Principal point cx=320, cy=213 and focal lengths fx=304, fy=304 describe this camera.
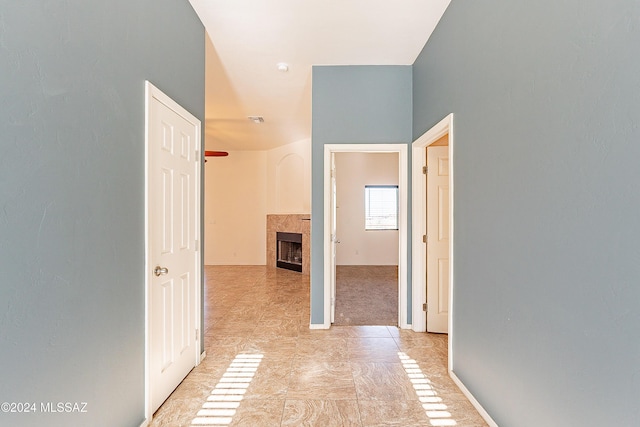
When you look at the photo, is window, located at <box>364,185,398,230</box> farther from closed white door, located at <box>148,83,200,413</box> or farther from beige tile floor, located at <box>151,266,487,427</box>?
closed white door, located at <box>148,83,200,413</box>

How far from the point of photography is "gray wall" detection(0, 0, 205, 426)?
1023 millimetres

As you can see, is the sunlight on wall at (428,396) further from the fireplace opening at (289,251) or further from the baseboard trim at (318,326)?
the fireplace opening at (289,251)

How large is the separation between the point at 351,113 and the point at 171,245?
232 cm

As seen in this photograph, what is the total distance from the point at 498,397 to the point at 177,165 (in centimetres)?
251

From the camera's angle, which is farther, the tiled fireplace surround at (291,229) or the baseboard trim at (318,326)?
the tiled fireplace surround at (291,229)

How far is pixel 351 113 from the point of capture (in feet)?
11.1

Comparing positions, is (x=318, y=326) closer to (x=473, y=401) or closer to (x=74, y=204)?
(x=473, y=401)

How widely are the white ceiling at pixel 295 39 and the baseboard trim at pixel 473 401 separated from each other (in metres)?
2.86

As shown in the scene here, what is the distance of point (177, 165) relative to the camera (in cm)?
218

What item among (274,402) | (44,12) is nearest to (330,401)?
(274,402)

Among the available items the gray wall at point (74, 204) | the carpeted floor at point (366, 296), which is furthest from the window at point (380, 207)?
the gray wall at point (74, 204)

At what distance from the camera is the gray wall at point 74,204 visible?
1.02m

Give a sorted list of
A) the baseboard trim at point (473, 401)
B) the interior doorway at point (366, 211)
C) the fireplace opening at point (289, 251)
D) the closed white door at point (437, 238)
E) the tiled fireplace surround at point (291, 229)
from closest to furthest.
Answer: the baseboard trim at point (473, 401)
the closed white door at point (437, 238)
the tiled fireplace surround at point (291, 229)
the fireplace opening at point (289, 251)
the interior doorway at point (366, 211)

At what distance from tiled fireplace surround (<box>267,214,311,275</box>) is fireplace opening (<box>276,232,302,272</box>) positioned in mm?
110
